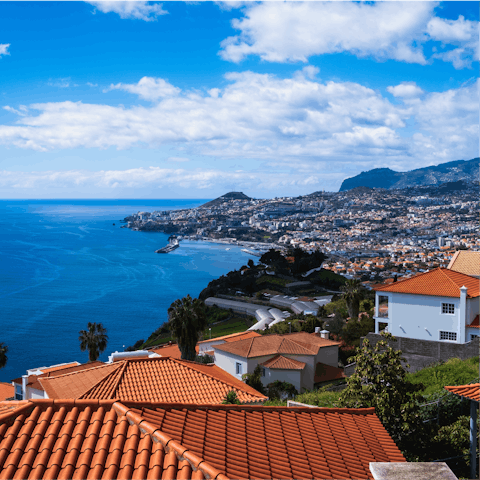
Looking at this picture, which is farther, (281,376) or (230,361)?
(230,361)

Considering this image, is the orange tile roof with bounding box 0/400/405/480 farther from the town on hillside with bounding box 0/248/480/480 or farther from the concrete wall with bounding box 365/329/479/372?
the concrete wall with bounding box 365/329/479/372

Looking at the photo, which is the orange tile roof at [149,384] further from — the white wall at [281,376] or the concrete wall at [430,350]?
the concrete wall at [430,350]

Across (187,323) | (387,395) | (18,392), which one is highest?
(387,395)

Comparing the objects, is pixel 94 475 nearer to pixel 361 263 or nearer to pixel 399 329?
pixel 399 329

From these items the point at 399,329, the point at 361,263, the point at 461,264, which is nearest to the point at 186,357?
the point at 399,329

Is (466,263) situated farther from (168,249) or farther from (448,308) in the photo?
(168,249)

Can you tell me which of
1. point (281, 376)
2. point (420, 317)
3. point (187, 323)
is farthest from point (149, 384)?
point (187, 323)

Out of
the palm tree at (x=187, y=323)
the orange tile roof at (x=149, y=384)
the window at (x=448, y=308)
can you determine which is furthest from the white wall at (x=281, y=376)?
the orange tile roof at (x=149, y=384)
